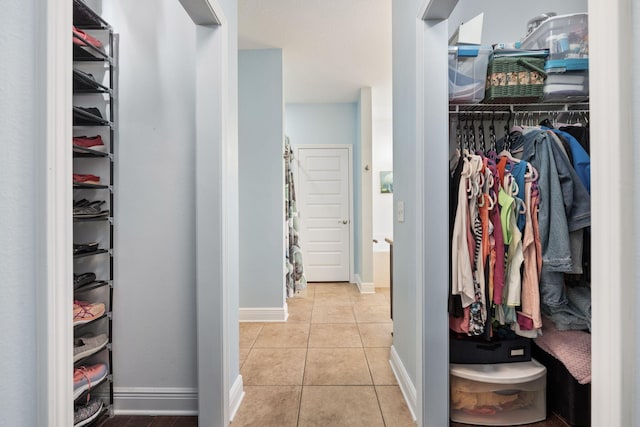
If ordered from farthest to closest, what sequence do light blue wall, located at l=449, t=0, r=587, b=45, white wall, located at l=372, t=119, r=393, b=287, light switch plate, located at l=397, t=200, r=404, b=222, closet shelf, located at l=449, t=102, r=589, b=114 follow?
white wall, located at l=372, t=119, r=393, b=287, light blue wall, located at l=449, t=0, r=587, b=45, light switch plate, located at l=397, t=200, r=404, b=222, closet shelf, located at l=449, t=102, r=589, b=114

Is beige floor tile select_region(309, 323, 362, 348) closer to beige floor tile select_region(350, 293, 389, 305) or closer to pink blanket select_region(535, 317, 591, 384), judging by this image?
beige floor tile select_region(350, 293, 389, 305)

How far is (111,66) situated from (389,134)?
4.58 metres

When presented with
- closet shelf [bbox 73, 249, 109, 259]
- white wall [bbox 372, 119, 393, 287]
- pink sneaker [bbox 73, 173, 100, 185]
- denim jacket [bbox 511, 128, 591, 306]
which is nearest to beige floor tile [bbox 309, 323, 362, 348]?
denim jacket [bbox 511, 128, 591, 306]

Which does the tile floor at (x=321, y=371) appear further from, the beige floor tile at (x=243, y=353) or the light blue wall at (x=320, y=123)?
the light blue wall at (x=320, y=123)

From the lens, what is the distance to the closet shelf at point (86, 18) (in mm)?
1483

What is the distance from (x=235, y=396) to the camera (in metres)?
1.77

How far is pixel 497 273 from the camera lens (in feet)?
4.94

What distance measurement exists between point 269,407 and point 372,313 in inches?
71.7

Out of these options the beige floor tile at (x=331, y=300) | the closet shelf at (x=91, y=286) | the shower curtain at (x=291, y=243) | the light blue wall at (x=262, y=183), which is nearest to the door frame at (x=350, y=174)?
the beige floor tile at (x=331, y=300)

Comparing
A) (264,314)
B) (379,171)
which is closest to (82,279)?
(264,314)

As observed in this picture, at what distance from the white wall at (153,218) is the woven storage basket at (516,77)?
5.31 ft

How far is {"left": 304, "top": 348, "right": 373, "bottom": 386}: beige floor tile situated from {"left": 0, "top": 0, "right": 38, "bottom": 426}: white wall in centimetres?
174

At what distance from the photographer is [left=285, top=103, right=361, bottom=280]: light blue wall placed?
15.8ft

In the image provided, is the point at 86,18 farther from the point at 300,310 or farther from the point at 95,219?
the point at 300,310
